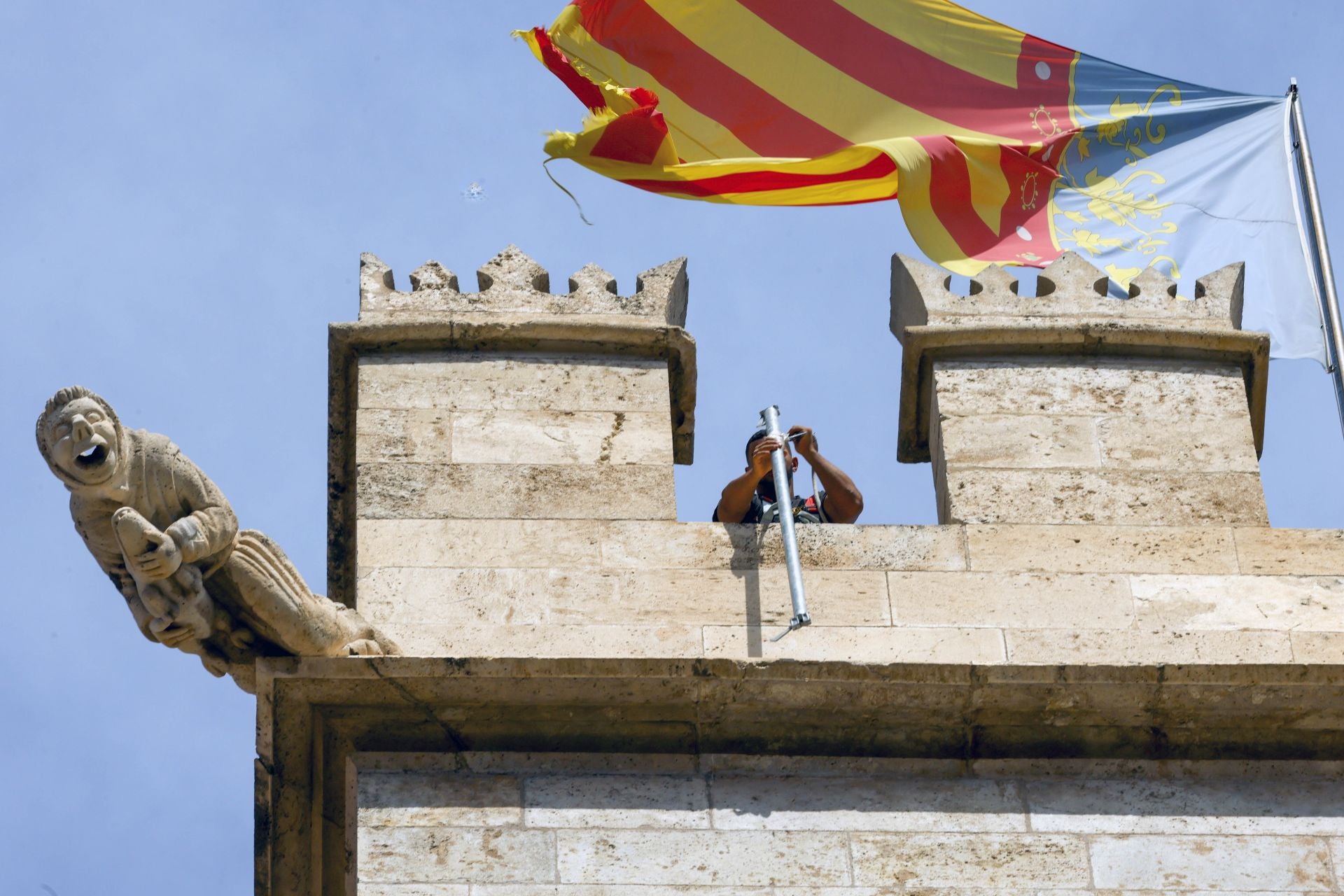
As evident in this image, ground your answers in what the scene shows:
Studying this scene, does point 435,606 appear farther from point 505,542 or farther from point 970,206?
point 970,206

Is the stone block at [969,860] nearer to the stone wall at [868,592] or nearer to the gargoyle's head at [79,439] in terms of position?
the stone wall at [868,592]

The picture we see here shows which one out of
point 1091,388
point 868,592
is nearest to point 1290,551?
point 1091,388

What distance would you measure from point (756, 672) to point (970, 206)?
483cm

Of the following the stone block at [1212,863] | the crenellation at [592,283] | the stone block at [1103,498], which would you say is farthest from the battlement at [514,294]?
the stone block at [1212,863]

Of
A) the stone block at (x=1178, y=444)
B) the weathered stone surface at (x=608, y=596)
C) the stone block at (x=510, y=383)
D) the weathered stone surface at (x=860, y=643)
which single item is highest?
the stone block at (x=510, y=383)

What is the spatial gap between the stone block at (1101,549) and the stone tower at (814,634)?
1cm

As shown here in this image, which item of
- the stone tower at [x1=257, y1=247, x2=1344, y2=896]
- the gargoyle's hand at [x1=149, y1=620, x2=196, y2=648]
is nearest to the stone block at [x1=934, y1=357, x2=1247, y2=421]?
the stone tower at [x1=257, y1=247, x2=1344, y2=896]

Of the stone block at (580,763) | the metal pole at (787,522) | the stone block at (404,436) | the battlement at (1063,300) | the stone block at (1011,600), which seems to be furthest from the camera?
the battlement at (1063,300)

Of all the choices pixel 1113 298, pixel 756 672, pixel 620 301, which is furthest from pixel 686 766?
pixel 1113 298

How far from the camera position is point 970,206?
46.1 ft

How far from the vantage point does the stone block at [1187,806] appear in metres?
9.71

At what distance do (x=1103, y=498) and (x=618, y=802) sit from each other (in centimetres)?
253

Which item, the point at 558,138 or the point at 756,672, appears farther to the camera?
the point at 558,138

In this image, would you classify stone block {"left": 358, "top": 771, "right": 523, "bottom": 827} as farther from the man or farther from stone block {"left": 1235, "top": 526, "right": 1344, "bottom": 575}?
stone block {"left": 1235, "top": 526, "right": 1344, "bottom": 575}
